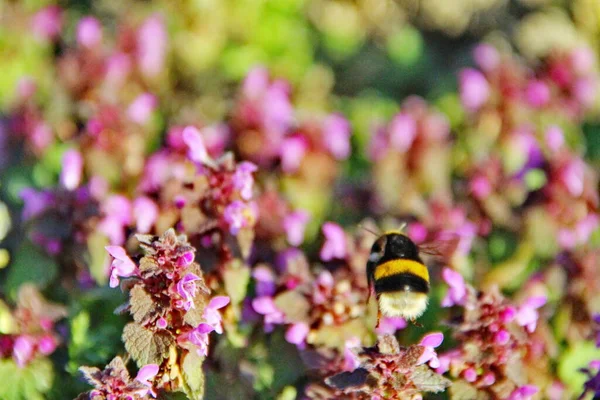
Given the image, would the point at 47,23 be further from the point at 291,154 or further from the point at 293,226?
the point at 293,226

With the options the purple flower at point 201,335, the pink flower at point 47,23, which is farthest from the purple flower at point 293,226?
the pink flower at point 47,23

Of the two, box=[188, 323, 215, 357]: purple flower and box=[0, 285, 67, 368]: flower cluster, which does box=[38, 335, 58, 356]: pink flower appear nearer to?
box=[0, 285, 67, 368]: flower cluster

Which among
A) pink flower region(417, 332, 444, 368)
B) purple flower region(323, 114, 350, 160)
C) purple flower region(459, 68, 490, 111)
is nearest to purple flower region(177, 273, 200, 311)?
pink flower region(417, 332, 444, 368)

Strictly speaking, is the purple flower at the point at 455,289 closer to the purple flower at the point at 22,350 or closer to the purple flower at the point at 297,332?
the purple flower at the point at 297,332

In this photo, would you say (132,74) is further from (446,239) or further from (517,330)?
(517,330)

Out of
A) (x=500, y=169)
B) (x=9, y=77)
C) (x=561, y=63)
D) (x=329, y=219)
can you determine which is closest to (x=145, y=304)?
(x=329, y=219)

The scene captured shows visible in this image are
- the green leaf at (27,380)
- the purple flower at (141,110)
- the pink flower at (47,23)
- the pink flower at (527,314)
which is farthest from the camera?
the pink flower at (47,23)
